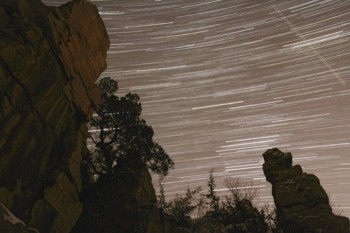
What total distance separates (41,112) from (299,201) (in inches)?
878

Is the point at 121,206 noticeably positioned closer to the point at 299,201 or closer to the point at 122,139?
the point at 122,139

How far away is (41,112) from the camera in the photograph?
67.3 feet

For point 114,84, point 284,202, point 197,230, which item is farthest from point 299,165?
point 114,84

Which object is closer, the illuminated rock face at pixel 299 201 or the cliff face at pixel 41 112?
the cliff face at pixel 41 112

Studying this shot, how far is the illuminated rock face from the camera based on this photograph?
2966 cm

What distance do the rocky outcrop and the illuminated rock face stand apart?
10.8 meters

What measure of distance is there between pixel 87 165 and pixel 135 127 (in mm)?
4942

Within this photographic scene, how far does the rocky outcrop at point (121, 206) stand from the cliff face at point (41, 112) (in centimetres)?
456

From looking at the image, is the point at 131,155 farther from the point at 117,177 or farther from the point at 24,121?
the point at 24,121

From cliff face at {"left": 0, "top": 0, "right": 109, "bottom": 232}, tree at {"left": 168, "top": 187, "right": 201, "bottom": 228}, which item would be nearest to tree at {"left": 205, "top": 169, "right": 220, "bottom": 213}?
tree at {"left": 168, "top": 187, "right": 201, "bottom": 228}

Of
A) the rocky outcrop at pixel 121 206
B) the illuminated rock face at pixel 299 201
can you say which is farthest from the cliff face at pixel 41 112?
the illuminated rock face at pixel 299 201

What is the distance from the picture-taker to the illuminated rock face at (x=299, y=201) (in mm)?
29664

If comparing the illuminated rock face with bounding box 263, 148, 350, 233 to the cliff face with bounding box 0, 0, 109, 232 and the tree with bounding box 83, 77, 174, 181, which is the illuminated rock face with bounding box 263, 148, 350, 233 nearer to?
the tree with bounding box 83, 77, 174, 181

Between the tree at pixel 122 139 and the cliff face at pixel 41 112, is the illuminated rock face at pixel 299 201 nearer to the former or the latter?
the tree at pixel 122 139
